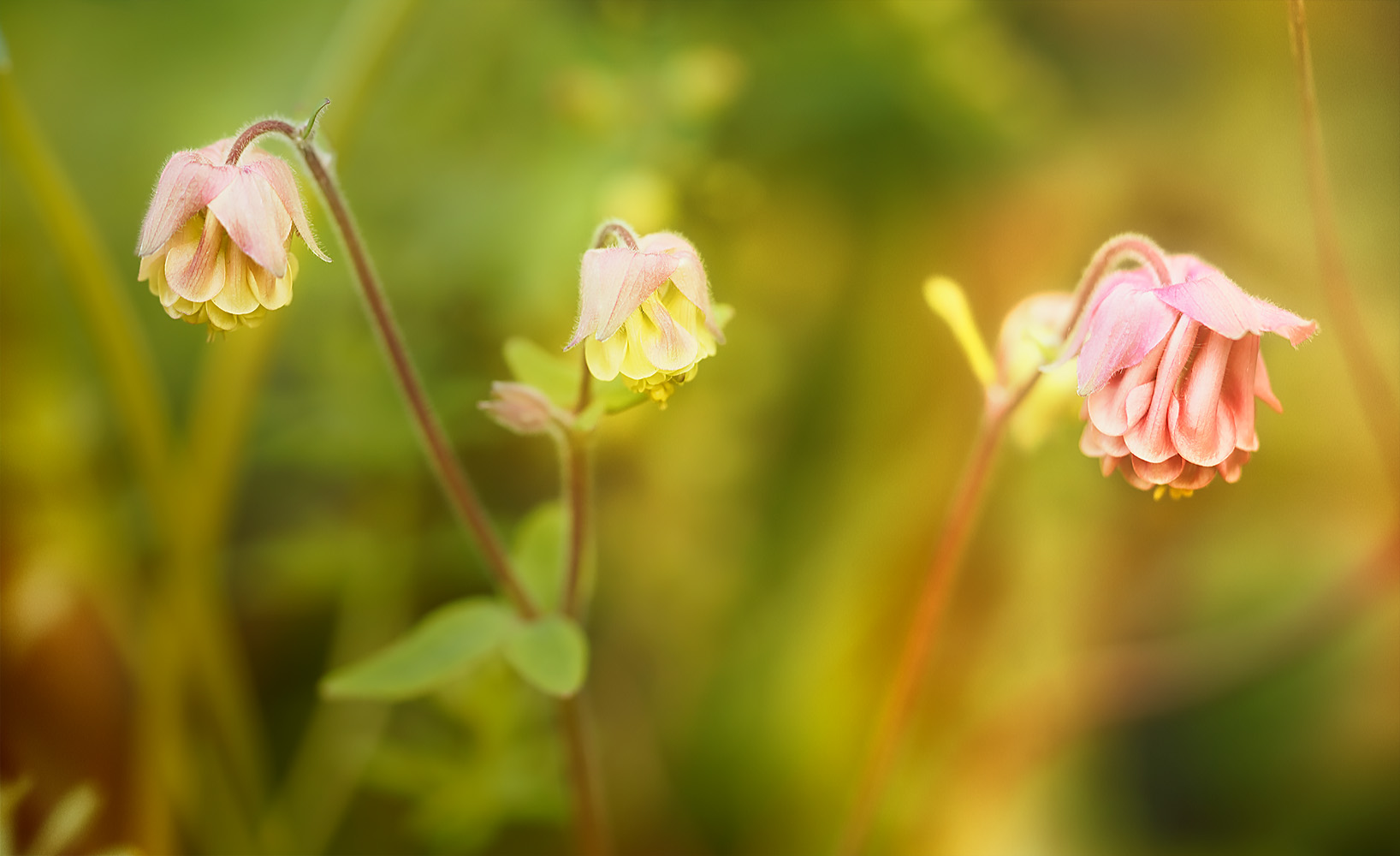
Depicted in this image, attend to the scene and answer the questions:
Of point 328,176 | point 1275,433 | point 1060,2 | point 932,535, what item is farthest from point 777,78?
point 328,176

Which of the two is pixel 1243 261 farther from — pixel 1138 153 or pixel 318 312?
pixel 318 312

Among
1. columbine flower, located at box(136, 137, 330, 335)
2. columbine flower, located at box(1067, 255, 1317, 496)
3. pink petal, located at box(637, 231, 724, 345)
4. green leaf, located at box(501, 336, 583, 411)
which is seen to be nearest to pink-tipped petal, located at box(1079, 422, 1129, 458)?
columbine flower, located at box(1067, 255, 1317, 496)

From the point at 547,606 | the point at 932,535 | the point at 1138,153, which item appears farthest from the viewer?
the point at 1138,153

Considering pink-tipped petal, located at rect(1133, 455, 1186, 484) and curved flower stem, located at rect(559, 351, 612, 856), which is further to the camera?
curved flower stem, located at rect(559, 351, 612, 856)

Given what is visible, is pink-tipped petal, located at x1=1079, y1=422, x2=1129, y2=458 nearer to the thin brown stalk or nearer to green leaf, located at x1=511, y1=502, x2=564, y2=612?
the thin brown stalk

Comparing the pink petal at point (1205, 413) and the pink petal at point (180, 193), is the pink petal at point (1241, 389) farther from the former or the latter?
the pink petal at point (180, 193)

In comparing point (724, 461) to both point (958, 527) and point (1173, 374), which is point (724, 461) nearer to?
point (958, 527)
